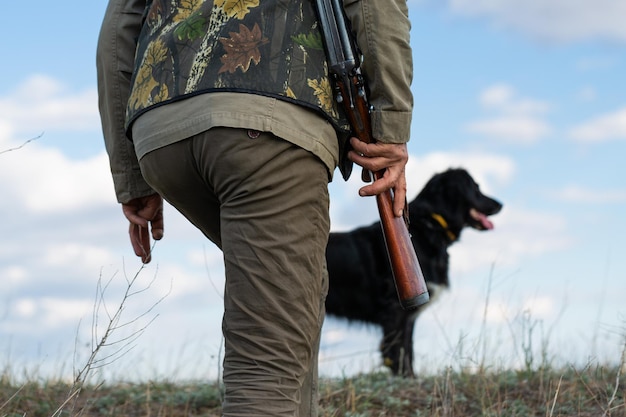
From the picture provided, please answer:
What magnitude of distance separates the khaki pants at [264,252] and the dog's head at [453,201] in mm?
5770

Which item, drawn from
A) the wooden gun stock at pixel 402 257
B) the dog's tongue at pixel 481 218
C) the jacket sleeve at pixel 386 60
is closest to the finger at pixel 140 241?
the wooden gun stock at pixel 402 257

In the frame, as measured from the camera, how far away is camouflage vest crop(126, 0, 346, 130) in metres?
1.86

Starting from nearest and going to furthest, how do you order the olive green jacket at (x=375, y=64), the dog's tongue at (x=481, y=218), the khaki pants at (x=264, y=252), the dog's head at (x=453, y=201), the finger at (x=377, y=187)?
the khaki pants at (x=264, y=252) < the olive green jacket at (x=375, y=64) < the finger at (x=377, y=187) < the dog's head at (x=453, y=201) < the dog's tongue at (x=481, y=218)

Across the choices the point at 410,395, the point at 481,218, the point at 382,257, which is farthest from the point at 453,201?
the point at 410,395

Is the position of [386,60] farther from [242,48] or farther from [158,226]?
[158,226]

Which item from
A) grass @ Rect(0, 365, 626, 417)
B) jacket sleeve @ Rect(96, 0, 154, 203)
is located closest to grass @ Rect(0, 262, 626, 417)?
grass @ Rect(0, 365, 626, 417)

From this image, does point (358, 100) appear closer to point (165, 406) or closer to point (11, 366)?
point (165, 406)

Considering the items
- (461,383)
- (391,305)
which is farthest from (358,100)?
(391,305)

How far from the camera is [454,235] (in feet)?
25.4

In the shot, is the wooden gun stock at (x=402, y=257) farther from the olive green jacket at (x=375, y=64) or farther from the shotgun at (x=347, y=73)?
the olive green jacket at (x=375, y=64)

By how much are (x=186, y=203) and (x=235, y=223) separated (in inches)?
12.0

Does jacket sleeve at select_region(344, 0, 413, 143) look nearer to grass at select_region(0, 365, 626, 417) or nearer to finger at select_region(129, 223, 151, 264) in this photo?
finger at select_region(129, 223, 151, 264)

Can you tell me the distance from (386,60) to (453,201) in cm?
588

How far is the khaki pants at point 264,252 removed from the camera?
1809 mm
